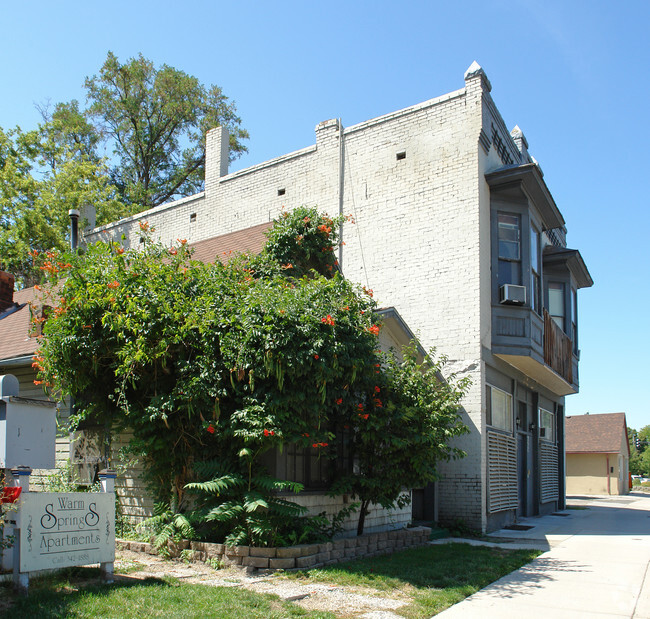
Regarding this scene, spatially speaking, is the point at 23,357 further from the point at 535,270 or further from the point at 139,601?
the point at 535,270

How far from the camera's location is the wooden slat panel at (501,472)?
1439cm

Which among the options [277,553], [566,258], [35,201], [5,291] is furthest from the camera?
[35,201]

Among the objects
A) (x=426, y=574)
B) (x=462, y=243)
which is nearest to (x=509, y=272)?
(x=462, y=243)

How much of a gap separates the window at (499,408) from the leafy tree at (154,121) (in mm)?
23856

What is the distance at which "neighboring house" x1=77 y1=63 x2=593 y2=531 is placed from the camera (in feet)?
46.9

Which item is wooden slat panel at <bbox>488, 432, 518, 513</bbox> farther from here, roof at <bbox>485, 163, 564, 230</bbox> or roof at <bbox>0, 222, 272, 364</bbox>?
roof at <bbox>0, 222, 272, 364</bbox>

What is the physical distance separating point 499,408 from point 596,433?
3134 cm

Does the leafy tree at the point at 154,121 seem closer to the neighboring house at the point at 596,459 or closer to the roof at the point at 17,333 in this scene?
the roof at the point at 17,333

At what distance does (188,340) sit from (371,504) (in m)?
4.58

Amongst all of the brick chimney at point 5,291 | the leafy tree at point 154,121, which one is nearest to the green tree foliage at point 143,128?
the leafy tree at point 154,121

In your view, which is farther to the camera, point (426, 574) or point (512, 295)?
point (512, 295)

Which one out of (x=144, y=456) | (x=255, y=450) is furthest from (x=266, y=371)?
(x=144, y=456)

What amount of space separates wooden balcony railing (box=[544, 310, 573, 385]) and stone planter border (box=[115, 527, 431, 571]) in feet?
29.2

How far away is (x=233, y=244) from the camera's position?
1628cm
